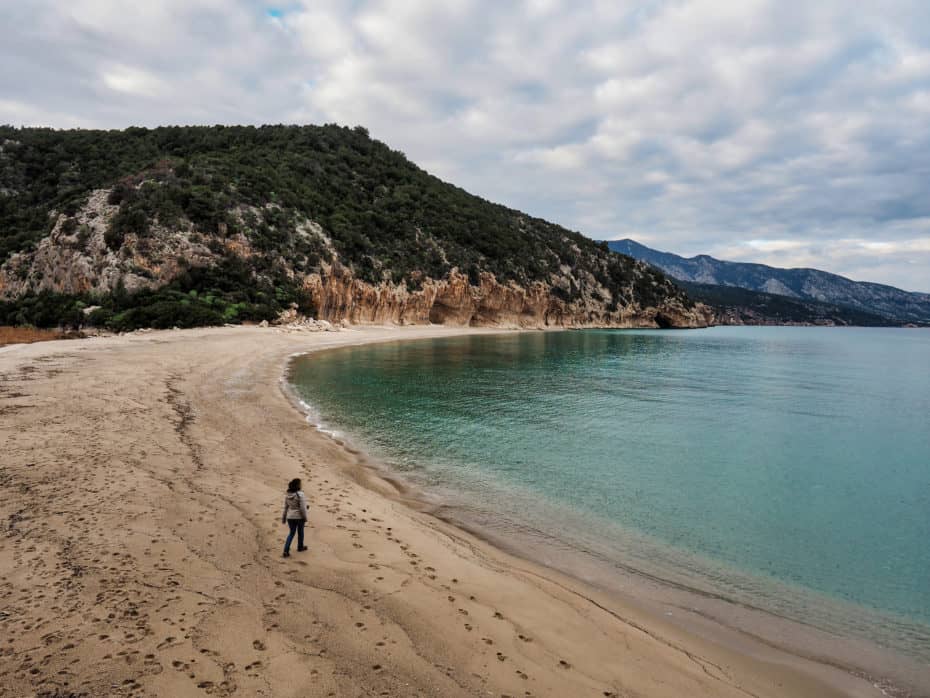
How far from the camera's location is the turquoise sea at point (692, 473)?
25.8ft

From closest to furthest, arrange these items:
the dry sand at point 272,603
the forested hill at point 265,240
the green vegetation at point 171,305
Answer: the dry sand at point 272,603 < the green vegetation at point 171,305 < the forested hill at point 265,240

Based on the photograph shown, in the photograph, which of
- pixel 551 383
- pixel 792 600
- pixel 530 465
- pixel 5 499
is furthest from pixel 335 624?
pixel 551 383

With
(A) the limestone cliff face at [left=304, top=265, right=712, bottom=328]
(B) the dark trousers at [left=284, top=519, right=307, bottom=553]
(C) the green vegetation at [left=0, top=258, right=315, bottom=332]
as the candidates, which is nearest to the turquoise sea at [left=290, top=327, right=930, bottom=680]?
(B) the dark trousers at [left=284, top=519, right=307, bottom=553]

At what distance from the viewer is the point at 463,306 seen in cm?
7500

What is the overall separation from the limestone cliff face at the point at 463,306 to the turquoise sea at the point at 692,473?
30.5 m

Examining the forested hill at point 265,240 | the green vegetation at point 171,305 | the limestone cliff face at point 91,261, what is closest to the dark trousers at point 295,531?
the green vegetation at point 171,305

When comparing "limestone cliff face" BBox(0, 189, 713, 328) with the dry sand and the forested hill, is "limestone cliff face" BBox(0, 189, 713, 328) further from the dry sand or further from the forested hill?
the dry sand

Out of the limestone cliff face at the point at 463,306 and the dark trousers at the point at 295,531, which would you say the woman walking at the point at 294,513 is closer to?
the dark trousers at the point at 295,531

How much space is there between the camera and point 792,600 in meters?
7.21

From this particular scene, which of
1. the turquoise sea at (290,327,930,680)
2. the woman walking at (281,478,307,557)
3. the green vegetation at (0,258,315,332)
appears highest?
the green vegetation at (0,258,315,332)

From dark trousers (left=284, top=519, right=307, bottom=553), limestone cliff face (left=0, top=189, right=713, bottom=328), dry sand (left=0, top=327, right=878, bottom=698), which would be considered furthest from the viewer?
limestone cliff face (left=0, top=189, right=713, bottom=328)

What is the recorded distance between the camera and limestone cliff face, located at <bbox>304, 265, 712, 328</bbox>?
186ft

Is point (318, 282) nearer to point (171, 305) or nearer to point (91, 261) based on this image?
point (171, 305)

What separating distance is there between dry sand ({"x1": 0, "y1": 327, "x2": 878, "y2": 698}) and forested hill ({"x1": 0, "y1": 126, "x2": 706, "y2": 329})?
32.1 meters
